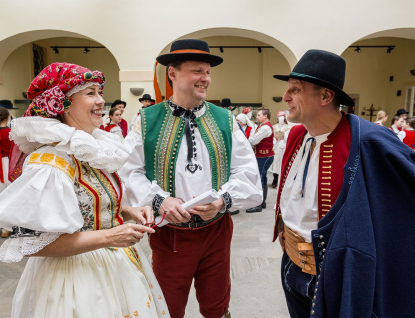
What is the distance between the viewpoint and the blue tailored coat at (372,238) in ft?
3.79

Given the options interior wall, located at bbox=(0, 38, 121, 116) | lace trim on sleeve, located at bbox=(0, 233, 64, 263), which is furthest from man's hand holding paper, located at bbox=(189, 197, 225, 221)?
interior wall, located at bbox=(0, 38, 121, 116)

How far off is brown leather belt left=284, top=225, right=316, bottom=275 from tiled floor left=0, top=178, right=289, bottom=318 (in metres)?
1.14

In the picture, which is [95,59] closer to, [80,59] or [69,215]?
[80,59]

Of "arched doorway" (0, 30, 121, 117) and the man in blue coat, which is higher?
"arched doorway" (0, 30, 121, 117)

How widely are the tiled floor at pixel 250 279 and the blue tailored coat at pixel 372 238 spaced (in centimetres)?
138

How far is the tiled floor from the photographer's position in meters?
2.49

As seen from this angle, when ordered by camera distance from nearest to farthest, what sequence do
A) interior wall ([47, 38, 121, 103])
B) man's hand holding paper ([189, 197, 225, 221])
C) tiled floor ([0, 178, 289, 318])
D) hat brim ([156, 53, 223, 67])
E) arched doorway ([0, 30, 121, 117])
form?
1. man's hand holding paper ([189, 197, 225, 221])
2. hat brim ([156, 53, 223, 67])
3. tiled floor ([0, 178, 289, 318])
4. arched doorway ([0, 30, 121, 117])
5. interior wall ([47, 38, 121, 103])

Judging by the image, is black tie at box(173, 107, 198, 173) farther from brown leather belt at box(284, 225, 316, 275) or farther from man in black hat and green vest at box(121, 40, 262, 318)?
brown leather belt at box(284, 225, 316, 275)

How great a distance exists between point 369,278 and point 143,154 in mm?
1202

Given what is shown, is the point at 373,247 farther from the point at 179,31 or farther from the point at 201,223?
the point at 179,31

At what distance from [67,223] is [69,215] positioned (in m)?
0.03

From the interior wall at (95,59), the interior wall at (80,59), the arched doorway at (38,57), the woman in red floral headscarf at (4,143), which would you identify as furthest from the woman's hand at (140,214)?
the interior wall at (95,59)

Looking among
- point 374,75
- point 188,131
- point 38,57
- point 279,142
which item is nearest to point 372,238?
point 188,131

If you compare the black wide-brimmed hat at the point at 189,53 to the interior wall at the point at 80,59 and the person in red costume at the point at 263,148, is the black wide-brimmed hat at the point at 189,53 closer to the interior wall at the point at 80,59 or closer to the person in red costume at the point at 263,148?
the person in red costume at the point at 263,148
